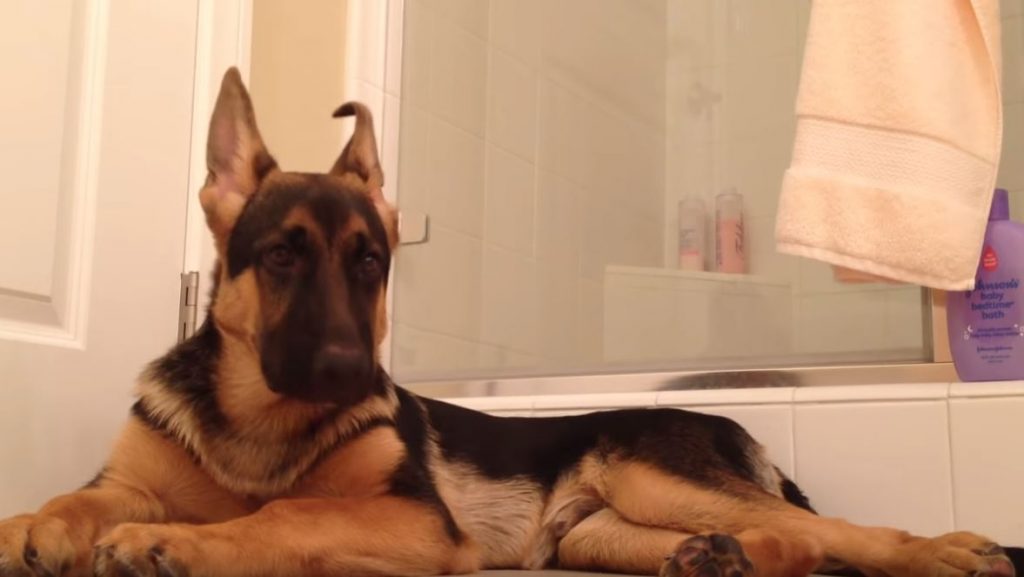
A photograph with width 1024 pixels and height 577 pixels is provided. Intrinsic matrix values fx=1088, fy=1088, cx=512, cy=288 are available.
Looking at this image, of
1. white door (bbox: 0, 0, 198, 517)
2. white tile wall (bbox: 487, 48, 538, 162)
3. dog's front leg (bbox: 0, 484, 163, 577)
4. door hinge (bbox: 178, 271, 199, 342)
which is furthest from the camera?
white tile wall (bbox: 487, 48, 538, 162)

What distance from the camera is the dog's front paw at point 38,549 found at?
132cm

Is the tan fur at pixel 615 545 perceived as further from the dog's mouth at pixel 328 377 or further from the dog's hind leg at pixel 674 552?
the dog's mouth at pixel 328 377

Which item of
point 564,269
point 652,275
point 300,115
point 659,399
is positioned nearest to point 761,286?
point 652,275

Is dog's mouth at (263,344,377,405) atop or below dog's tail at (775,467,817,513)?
atop

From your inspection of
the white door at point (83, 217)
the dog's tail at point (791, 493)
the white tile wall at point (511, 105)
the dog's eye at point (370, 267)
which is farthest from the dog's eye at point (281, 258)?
the white tile wall at point (511, 105)

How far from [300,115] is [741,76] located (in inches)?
51.7

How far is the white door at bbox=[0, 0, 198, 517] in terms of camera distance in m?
2.02

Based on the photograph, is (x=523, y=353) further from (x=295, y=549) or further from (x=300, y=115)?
(x=295, y=549)

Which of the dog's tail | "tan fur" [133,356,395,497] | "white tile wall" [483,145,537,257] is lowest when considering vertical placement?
the dog's tail

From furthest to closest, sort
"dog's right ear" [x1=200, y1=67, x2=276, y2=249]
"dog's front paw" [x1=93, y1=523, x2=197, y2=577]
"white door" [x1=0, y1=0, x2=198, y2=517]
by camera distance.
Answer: "white door" [x1=0, y1=0, x2=198, y2=517] → "dog's right ear" [x1=200, y1=67, x2=276, y2=249] → "dog's front paw" [x1=93, y1=523, x2=197, y2=577]

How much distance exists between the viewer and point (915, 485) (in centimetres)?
191

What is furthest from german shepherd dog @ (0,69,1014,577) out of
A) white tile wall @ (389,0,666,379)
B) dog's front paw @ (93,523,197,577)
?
white tile wall @ (389,0,666,379)

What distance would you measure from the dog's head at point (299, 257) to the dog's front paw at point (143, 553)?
31cm

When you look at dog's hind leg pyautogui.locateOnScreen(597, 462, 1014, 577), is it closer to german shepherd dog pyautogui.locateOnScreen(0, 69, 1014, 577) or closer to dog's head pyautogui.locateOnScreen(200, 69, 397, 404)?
german shepherd dog pyautogui.locateOnScreen(0, 69, 1014, 577)
